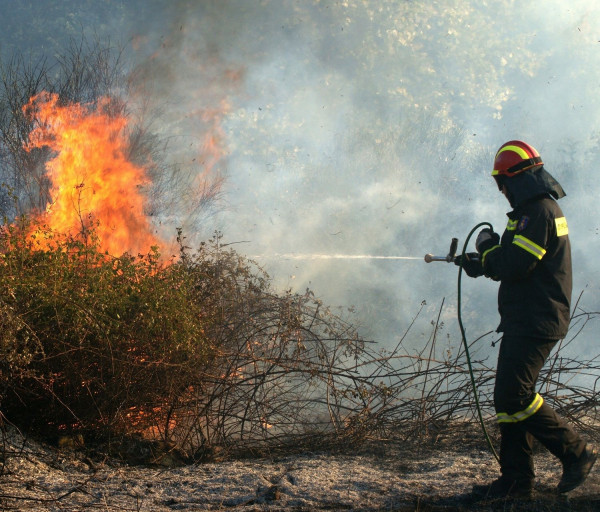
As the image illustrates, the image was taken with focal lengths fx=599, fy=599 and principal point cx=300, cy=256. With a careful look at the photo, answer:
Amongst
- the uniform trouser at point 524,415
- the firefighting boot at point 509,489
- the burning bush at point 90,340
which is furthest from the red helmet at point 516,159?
the burning bush at point 90,340

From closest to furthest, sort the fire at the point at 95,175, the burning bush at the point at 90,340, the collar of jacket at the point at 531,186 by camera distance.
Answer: the collar of jacket at the point at 531,186 < the burning bush at the point at 90,340 < the fire at the point at 95,175

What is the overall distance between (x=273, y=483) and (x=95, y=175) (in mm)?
7849

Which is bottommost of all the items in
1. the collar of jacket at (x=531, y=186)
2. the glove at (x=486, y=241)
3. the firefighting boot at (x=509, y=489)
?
the firefighting boot at (x=509, y=489)

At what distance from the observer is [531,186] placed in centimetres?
378

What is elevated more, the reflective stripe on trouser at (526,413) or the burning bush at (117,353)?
the burning bush at (117,353)

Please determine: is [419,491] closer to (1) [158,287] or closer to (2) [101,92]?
(1) [158,287]

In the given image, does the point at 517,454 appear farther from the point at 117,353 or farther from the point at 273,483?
the point at 117,353

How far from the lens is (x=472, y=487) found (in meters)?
3.90

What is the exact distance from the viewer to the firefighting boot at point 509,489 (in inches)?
141

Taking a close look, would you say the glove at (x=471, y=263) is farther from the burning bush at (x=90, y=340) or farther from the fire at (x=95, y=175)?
the fire at (x=95, y=175)

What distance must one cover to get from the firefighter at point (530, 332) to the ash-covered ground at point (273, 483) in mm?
205

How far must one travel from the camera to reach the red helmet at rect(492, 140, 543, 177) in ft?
12.7

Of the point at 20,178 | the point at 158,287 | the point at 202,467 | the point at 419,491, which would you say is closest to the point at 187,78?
the point at 20,178

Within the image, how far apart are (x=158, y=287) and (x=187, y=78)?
8.22 metres
